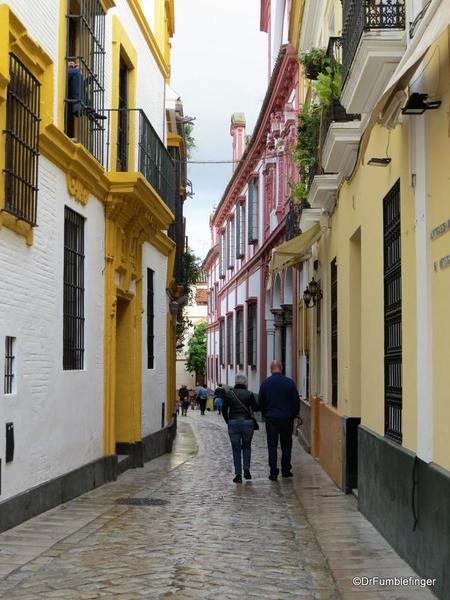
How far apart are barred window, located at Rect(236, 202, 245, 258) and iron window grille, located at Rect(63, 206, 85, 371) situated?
22.9m

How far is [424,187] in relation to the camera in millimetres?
6625

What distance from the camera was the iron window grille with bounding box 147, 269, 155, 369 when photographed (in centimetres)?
1702

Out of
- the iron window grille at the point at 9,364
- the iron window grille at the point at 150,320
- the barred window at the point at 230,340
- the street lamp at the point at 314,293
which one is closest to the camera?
the iron window grille at the point at 9,364

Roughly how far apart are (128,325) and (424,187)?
9059 millimetres

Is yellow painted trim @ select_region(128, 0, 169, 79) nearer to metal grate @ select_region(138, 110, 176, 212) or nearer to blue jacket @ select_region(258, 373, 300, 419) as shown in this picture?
metal grate @ select_region(138, 110, 176, 212)

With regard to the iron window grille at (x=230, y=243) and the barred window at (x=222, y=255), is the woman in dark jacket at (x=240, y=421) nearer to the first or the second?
the iron window grille at (x=230, y=243)

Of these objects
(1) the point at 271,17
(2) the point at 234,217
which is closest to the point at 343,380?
(1) the point at 271,17

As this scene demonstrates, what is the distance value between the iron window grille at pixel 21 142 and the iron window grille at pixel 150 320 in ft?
25.5

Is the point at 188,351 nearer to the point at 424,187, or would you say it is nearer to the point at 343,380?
the point at 343,380

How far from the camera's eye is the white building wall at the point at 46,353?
8781 mm

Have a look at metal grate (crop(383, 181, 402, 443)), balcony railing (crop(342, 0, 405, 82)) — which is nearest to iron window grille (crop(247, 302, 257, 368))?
metal grate (crop(383, 181, 402, 443))

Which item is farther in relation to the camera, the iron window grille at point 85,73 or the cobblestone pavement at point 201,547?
the iron window grille at point 85,73

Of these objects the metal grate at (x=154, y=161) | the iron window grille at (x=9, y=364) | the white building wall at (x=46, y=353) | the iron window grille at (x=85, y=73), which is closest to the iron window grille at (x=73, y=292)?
the white building wall at (x=46, y=353)

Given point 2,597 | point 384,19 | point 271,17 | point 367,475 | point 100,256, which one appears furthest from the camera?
point 271,17
